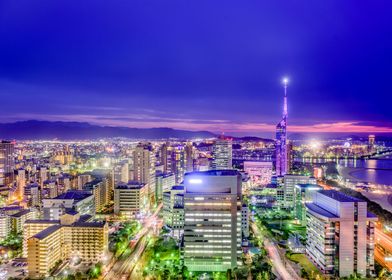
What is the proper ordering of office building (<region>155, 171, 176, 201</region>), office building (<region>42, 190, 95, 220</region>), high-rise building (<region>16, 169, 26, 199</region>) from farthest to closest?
office building (<region>155, 171, 176, 201</region>) → high-rise building (<region>16, 169, 26, 199</region>) → office building (<region>42, 190, 95, 220</region>)

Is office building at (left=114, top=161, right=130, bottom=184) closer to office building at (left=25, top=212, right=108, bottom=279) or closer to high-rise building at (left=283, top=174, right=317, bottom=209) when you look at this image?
high-rise building at (left=283, top=174, right=317, bottom=209)

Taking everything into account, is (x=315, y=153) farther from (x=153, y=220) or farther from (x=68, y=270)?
(x=68, y=270)

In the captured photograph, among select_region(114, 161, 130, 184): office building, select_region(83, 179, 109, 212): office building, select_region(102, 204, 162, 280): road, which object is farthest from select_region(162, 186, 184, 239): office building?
select_region(114, 161, 130, 184): office building

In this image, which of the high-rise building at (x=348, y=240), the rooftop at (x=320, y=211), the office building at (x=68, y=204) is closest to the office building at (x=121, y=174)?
the office building at (x=68, y=204)

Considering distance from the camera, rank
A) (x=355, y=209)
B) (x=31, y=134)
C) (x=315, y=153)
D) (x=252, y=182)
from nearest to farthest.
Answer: (x=355, y=209) → (x=252, y=182) → (x=315, y=153) → (x=31, y=134)

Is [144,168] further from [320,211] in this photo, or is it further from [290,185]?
[320,211]

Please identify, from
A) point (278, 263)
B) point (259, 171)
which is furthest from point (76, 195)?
point (259, 171)

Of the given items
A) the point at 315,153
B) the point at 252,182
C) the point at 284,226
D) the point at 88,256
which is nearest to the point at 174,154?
the point at 252,182
